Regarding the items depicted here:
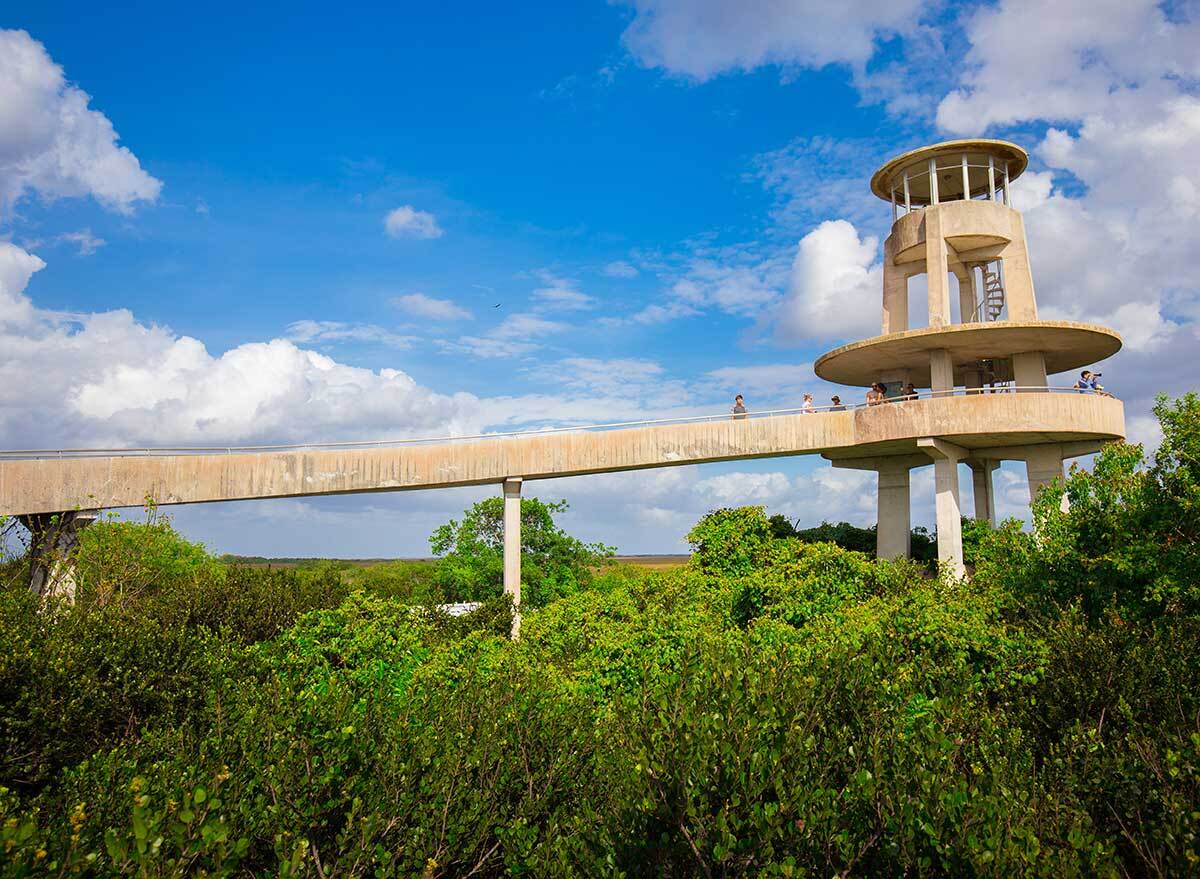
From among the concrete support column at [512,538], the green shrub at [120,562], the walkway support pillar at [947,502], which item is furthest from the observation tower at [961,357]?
the green shrub at [120,562]

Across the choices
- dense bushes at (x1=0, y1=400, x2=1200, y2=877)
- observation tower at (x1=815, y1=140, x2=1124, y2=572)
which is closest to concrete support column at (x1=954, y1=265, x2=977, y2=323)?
observation tower at (x1=815, y1=140, x2=1124, y2=572)

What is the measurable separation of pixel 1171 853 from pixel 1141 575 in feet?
45.5

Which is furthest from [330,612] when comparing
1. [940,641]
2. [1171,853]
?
[1171,853]

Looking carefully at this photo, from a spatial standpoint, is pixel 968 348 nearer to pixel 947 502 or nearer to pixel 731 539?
pixel 947 502

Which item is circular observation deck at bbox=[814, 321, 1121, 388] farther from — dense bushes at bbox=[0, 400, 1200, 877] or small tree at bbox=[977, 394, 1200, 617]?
dense bushes at bbox=[0, 400, 1200, 877]

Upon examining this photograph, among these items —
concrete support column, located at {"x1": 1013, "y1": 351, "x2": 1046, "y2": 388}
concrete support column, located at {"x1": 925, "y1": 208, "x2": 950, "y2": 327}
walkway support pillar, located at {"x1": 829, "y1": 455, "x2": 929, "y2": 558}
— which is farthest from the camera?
walkway support pillar, located at {"x1": 829, "y1": 455, "x2": 929, "y2": 558}

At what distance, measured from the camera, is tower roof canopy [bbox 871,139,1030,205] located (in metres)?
33.4

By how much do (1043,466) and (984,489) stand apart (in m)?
4.89

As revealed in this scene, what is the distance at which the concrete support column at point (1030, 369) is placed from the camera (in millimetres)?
32094

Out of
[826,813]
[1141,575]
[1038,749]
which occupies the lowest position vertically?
[1038,749]

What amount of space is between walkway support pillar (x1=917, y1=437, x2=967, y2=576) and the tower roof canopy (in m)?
11.5

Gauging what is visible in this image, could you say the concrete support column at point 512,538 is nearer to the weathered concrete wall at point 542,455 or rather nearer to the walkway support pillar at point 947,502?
the weathered concrete wall at point 542,455

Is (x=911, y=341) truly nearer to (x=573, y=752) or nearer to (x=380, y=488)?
(x=380, y=488)

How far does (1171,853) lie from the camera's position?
27.7 ft
